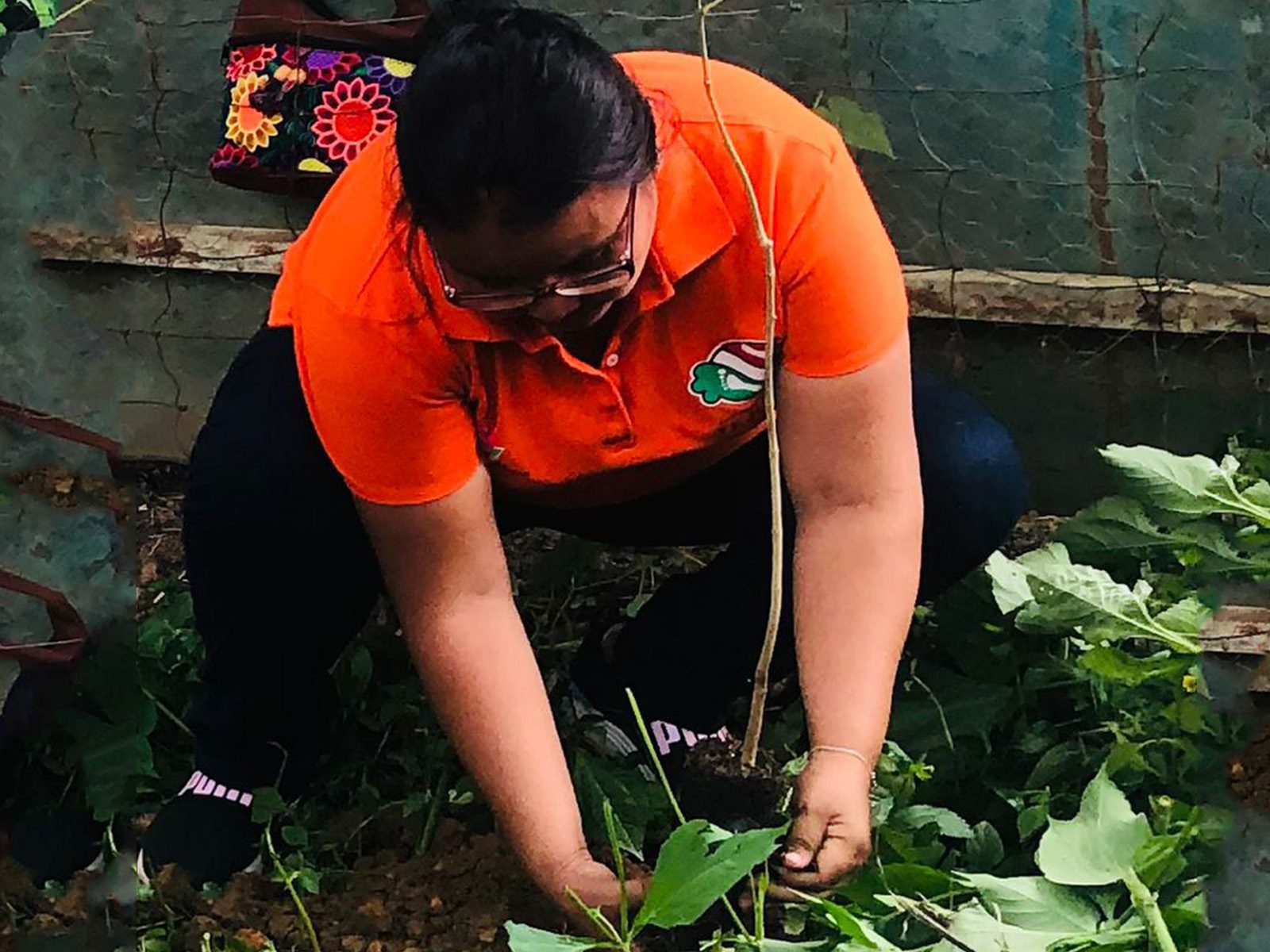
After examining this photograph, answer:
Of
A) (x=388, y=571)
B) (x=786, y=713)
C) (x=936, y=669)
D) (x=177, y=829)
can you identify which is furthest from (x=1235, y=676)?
(x=177, y=829)

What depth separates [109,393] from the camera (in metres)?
1.93

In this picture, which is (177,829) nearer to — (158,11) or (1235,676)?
(158,11)

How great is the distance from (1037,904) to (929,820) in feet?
0.44

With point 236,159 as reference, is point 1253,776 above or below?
below

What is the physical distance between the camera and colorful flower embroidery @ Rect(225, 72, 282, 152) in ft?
5.22

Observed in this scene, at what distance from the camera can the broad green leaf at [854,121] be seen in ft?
5.50

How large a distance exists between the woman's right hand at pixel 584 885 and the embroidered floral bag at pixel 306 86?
781mm

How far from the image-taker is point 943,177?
5.61ft

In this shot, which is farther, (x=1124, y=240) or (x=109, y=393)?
(x=109, y=393)

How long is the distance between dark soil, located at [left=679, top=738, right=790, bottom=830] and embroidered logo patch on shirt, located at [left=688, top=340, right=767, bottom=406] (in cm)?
27

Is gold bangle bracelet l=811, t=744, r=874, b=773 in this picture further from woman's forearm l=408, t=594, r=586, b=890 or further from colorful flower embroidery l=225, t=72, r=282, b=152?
colorful flower embroidery l=225, t=72, r=282, b=152

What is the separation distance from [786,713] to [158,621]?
2.23 feet

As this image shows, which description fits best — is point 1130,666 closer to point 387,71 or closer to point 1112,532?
point 1112,532

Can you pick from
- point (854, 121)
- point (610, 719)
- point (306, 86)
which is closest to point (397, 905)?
point (610, 719)
